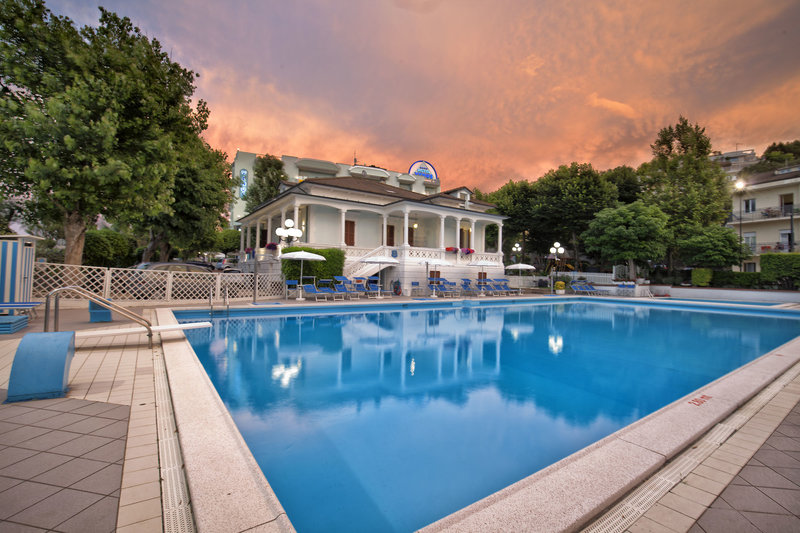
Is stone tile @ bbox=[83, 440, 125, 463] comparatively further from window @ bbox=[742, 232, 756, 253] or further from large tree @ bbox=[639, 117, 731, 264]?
window @ bbox=[742, 232, 756, 253]

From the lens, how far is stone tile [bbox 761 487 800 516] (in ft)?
7.67

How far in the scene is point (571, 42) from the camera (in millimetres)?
19484

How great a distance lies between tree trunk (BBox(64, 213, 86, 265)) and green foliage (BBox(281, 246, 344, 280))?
26.6 ft

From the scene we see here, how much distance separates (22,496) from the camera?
2.15m

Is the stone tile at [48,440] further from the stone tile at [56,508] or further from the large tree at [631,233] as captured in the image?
the large tree at [631,233]

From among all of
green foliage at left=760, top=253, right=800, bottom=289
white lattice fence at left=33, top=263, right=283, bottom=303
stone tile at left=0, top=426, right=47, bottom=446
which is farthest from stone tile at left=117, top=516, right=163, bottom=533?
green foliage at left=760, top=253, right=800, bottom=289

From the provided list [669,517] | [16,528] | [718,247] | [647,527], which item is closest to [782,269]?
[718,247]

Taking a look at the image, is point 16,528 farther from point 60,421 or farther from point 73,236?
point 73,236

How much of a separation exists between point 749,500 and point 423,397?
12.2 ft

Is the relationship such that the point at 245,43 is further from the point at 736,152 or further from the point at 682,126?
the point at 736,152

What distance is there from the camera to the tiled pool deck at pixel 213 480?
2.01 m

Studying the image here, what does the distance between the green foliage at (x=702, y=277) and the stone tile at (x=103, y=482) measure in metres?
35.7

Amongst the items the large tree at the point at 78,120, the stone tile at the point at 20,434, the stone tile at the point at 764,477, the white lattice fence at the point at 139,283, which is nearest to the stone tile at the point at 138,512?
the stone tile at the point at 20,434

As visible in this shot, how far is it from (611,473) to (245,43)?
23.3 m
